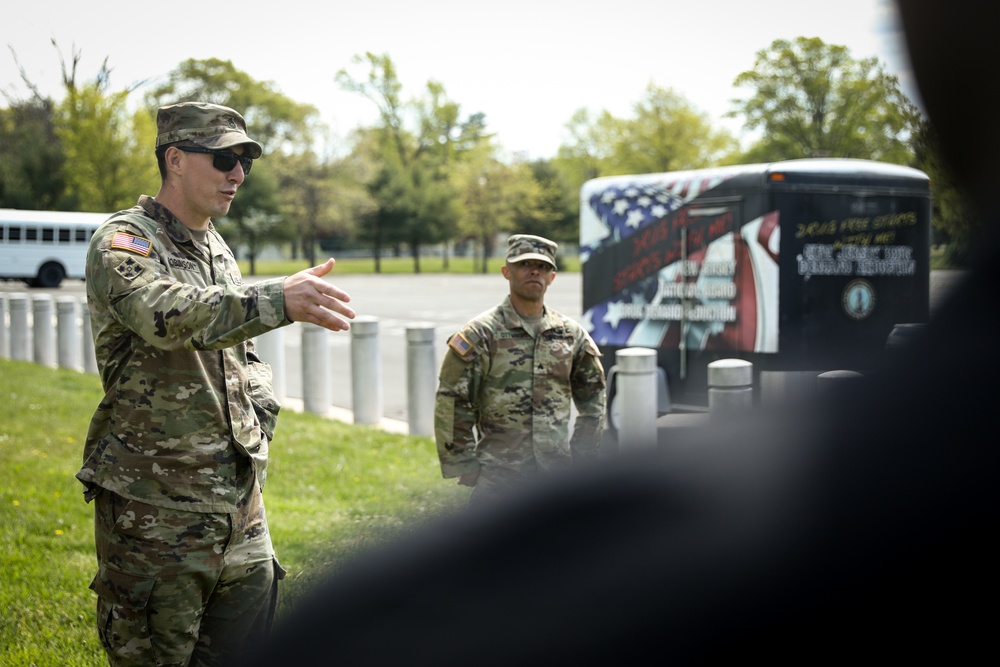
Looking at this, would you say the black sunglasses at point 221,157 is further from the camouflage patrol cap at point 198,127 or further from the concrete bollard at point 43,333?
the concrete bollard at point 43,333

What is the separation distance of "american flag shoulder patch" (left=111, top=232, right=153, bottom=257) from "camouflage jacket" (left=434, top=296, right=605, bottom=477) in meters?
2.03

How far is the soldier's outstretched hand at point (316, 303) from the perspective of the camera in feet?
8.68

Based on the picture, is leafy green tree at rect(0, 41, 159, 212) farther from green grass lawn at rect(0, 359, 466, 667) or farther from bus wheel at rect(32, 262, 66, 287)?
green grass lawn at rect(0, 359, 466, 667)

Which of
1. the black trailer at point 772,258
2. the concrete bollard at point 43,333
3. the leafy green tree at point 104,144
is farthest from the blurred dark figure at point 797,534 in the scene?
the leafy green tree at point 104,144

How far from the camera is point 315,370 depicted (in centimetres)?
1086

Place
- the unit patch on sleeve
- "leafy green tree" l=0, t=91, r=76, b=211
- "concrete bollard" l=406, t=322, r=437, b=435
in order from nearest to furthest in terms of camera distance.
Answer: the unit patch on sleeve < "concrete bollard" l=406, t=322, r=437, b=435 < "leafy green tree" l=0, t=91, r=76, b=211

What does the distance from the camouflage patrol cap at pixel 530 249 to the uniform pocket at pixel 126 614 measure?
2600mm

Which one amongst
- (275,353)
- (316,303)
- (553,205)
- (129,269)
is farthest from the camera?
(553,205)

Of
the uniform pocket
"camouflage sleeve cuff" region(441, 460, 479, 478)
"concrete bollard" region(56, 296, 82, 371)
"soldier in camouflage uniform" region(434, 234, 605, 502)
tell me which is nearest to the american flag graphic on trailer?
"soldier in camouflage uniform" region(434, 234, 605, 502)

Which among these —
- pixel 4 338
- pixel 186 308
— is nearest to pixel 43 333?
pixel 4 338

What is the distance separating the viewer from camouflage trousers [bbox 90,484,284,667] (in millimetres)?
3035

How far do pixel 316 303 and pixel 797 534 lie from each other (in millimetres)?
2168

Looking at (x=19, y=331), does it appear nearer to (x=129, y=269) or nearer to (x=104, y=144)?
(x=129, y=269)

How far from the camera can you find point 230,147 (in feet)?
10.4
